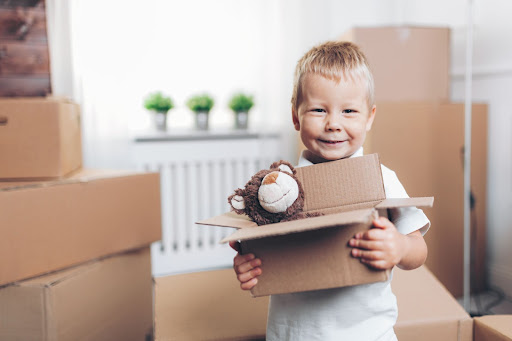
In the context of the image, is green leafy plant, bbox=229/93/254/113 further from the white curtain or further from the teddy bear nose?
the teddy bear nose

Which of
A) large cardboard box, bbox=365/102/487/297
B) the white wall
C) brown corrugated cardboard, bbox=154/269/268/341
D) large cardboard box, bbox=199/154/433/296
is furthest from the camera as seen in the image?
the white wall

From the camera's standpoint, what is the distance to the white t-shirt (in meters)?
Answer: 0.67

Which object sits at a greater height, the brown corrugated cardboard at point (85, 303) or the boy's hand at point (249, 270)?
the boy's hand at point (249, 270)

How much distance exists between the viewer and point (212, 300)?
3.03 ft

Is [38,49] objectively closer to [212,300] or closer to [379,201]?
[212,300]

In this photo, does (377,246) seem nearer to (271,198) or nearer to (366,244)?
(366,244)

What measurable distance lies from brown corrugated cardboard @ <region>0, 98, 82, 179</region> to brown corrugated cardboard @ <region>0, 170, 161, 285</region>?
0.04 m

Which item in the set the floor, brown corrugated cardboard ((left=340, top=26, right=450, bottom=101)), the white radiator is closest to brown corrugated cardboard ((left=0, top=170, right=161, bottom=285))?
the white radiator

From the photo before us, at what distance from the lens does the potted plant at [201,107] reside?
1.91 meters

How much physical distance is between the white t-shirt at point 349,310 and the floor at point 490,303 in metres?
0.98

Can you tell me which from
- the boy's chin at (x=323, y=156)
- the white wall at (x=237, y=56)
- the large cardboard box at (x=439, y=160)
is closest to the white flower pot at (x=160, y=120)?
the white wall at (x=237, y=56)

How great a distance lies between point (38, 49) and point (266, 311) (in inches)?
47.0

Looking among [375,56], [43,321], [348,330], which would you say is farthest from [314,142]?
[375,56]

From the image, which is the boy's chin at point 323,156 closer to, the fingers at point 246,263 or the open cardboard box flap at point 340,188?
the open cardboard box flap at point 340,188
